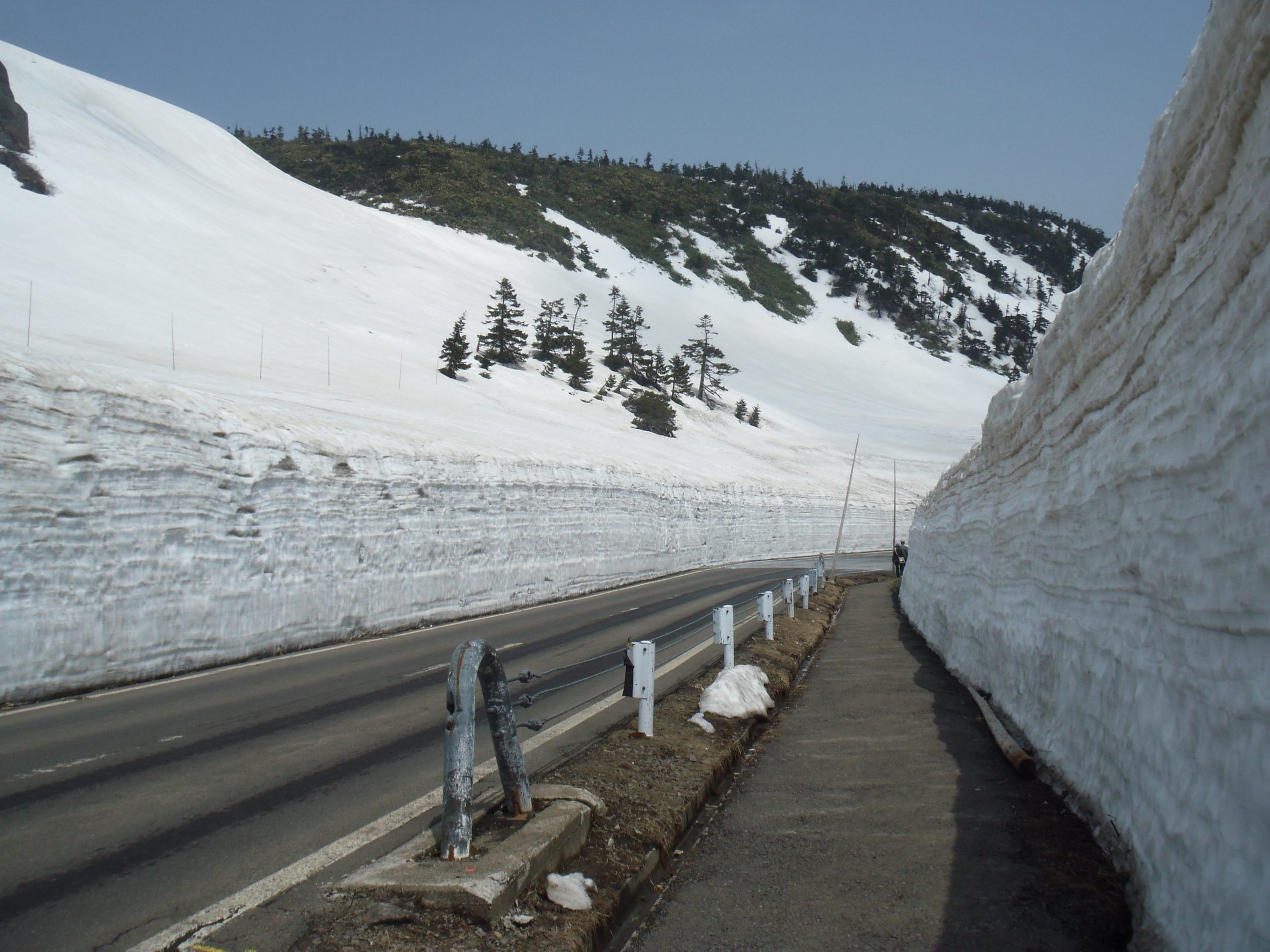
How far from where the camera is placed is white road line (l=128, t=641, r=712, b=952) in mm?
4039

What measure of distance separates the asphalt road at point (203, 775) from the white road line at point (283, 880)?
7cm

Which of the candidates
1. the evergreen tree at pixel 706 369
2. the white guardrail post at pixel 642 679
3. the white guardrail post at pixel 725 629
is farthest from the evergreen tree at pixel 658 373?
the white guardrail post at pixel 642 679

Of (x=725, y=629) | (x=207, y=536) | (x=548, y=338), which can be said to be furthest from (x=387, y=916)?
(x=548, y=338)

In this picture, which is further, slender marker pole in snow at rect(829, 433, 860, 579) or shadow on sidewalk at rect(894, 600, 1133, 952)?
slender marker pole in snow at rect(829, 433, 860, 579)

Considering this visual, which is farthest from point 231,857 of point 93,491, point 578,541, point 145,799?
point 578,541

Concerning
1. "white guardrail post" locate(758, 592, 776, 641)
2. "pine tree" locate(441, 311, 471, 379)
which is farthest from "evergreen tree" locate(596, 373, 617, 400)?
"white guardrail post" locate(758, 592, 776, 641)

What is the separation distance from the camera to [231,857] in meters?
5.04

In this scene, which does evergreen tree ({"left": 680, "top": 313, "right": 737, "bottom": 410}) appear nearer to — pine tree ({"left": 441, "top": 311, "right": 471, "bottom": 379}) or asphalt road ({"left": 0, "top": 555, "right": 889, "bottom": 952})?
pine tree ({"left": 441, "top": 311, "right": 471, "bottom": 379})

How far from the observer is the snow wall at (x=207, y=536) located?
10.0 metres

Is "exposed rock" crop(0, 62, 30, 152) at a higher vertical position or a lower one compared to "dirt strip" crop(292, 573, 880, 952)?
higher

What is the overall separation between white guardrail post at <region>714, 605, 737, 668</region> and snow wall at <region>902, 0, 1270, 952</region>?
3806 mm

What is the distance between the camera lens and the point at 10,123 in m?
58.1

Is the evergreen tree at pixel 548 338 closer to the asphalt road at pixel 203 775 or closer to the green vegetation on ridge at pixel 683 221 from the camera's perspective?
the green vegetation on ridge at pixel 683 221

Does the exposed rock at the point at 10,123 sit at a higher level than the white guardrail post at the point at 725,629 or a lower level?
higher
